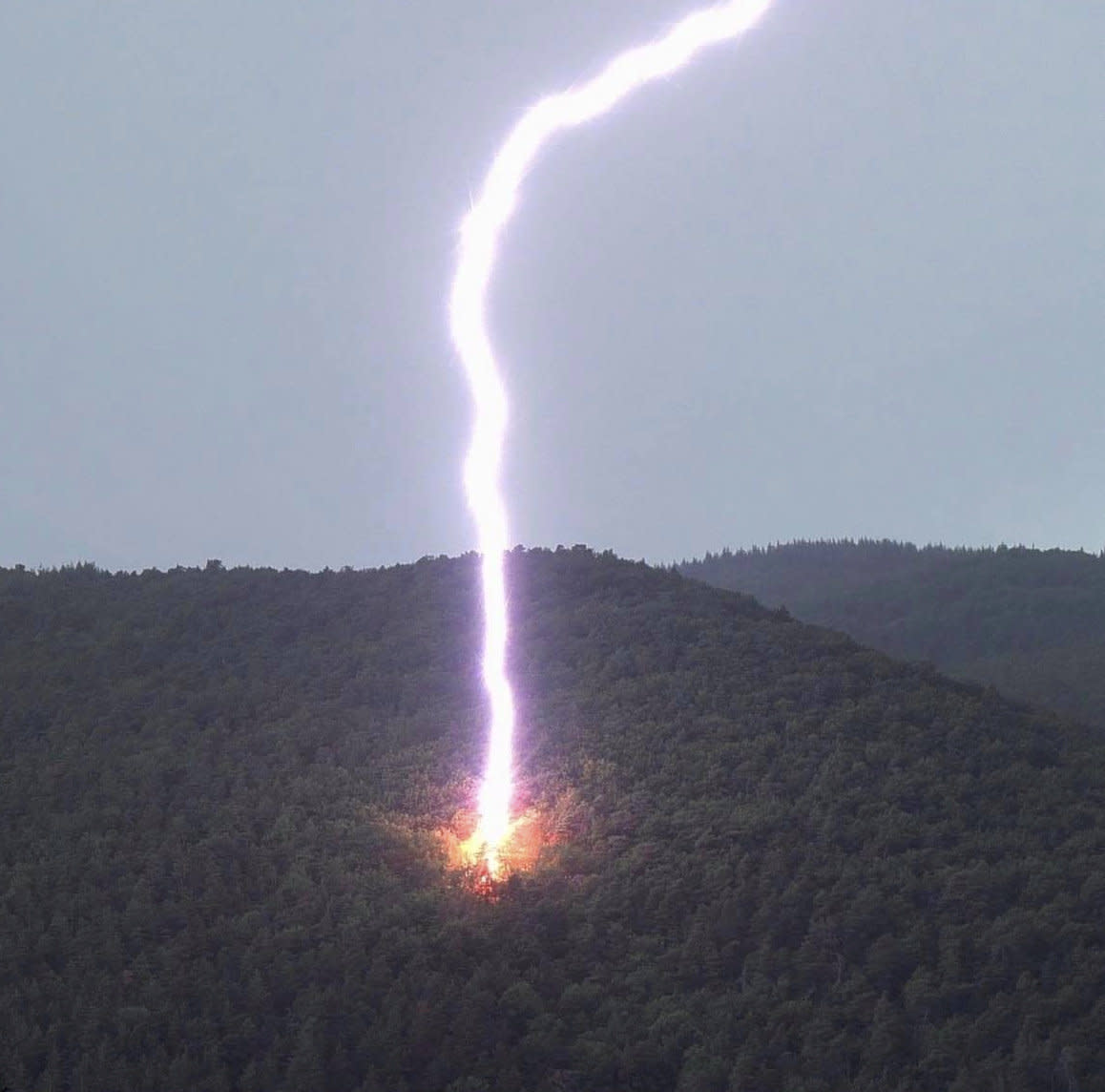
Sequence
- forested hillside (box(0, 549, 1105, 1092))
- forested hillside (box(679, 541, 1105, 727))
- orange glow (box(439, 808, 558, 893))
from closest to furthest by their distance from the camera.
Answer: forested hillside (box(0, 549, 1105, 1092)), orange glow (box(439, 808, 558, 893)), forested hillside (box(679, 541, 1105, 727))

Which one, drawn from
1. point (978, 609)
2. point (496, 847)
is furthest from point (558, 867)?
point (978, 609)

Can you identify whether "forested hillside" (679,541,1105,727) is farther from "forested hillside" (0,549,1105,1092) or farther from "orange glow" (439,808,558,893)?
"orange glow" (439,808,558,893)

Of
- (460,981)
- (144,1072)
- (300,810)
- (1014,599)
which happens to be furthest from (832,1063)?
(1014,599)

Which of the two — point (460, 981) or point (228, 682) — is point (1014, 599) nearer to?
point (228, 682)

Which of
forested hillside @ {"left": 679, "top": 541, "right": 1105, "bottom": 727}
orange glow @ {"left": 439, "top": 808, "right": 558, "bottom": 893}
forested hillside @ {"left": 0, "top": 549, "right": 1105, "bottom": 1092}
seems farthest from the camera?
forested hillside @ {"left": 679, "top": 541, "right": 1105, "bottom": 727}

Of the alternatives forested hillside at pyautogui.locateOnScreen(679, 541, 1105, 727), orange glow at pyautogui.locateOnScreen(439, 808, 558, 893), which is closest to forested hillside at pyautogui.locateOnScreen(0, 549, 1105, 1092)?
orange glow at pyautogui.locateOnScreen(439, 808, 558, 893)

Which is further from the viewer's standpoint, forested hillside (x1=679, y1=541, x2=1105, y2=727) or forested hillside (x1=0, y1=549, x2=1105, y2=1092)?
forested hillside (x1=679, y1=541, x2=1105, y2=727)
